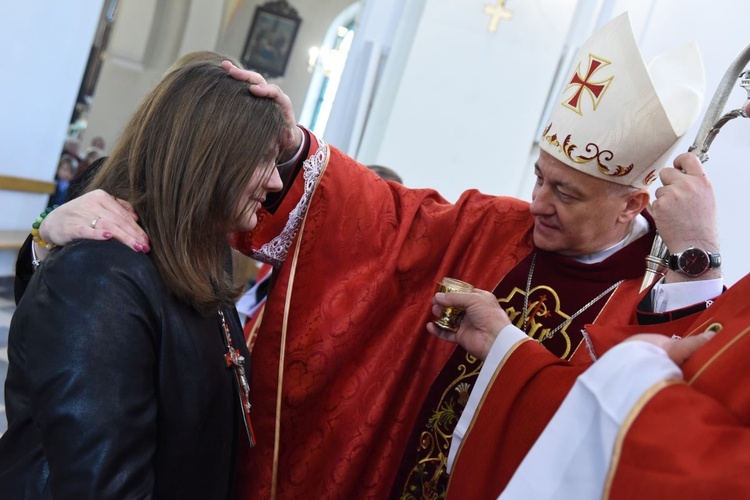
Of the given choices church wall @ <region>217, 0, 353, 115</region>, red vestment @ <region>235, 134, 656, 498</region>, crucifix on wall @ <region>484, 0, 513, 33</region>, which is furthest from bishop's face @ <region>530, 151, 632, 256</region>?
church wall @ <region>217, 0, 353, 115</region>

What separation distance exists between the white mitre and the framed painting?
14806mm

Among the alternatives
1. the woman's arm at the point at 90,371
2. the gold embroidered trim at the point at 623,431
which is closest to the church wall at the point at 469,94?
the woman's arm at the point at 90,371

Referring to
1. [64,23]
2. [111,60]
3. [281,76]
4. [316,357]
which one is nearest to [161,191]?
[316,357]

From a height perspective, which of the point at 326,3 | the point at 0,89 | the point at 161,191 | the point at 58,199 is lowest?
the point at 58,199

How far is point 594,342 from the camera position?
5.52 ft

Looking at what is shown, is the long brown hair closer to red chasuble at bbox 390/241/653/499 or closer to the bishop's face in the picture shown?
red chasuble at bbox 390/241/653/499

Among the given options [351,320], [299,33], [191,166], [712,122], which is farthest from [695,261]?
[299,33]

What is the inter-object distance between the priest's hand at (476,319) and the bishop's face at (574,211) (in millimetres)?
466

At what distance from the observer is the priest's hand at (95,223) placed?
→ 1441 mm

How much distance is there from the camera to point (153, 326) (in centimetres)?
146

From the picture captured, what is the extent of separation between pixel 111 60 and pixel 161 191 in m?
14.1

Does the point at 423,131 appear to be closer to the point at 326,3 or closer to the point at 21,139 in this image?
the point at 21,139

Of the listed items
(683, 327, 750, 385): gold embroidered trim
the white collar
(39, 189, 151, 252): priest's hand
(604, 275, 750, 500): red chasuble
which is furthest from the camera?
the white collar

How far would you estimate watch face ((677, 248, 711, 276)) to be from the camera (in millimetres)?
1850
